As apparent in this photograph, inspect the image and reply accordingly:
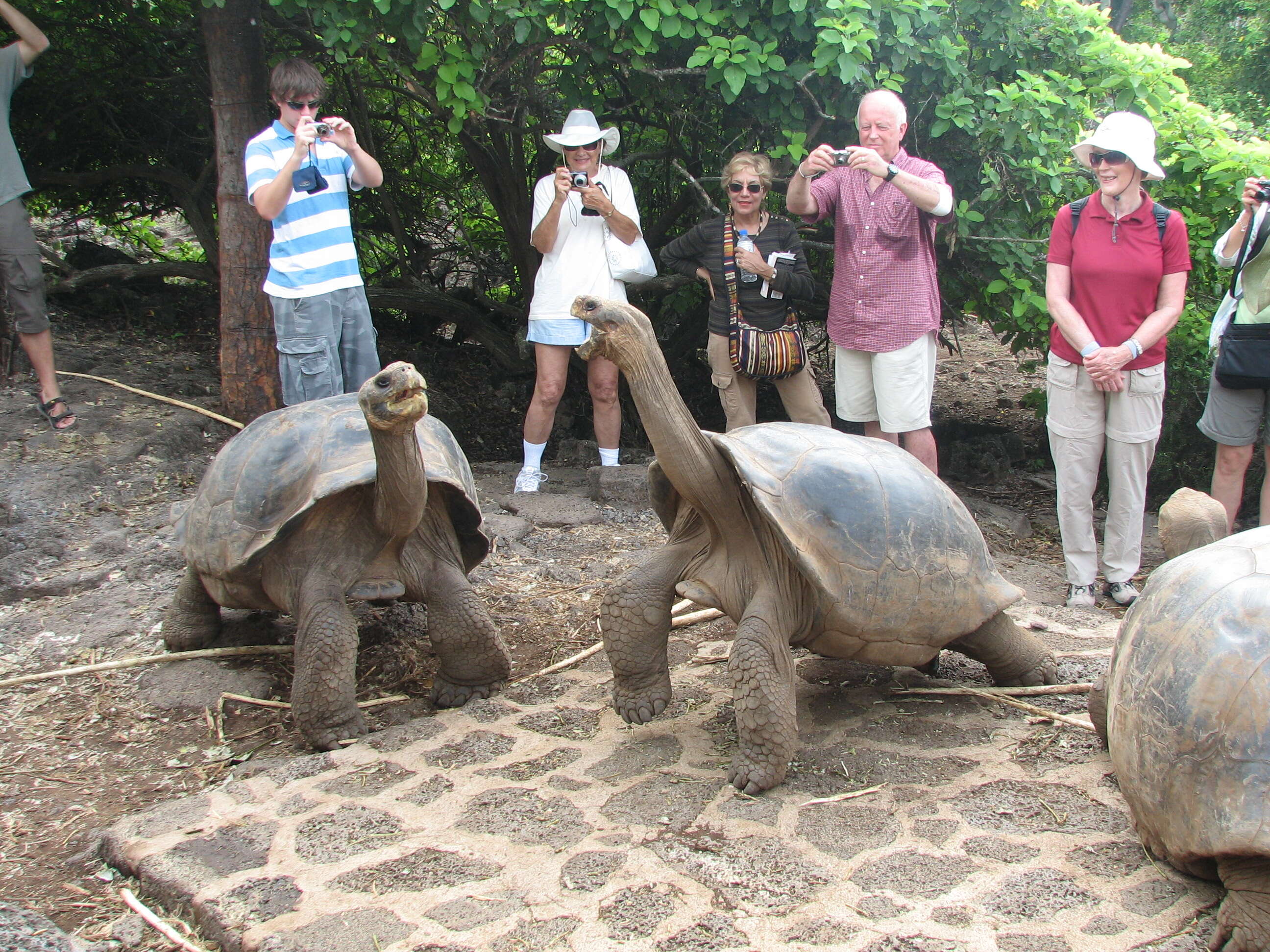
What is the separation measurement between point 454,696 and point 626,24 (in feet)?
10.5

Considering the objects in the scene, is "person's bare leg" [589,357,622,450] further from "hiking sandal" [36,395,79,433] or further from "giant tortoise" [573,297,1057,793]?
"hiking sandal" [36,395,79,433]

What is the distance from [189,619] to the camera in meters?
3.70

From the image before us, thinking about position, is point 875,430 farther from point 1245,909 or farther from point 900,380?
point 1245,909

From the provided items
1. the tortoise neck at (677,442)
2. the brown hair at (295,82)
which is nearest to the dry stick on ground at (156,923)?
the tortoise neck at (677,442)

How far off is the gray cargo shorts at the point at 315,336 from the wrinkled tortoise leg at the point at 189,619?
101 cm

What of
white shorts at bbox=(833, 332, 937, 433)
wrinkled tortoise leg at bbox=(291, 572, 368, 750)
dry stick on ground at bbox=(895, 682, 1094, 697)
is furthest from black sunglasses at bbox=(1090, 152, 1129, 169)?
wrinkled tortoise leg at bbox=(291, 572, 368, 750)

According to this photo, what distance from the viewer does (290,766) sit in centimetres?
293

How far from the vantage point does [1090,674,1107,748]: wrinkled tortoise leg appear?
2.64 metres

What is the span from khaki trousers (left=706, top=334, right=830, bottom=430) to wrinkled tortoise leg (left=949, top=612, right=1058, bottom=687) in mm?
1944

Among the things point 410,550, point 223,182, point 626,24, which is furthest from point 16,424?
point 626,24

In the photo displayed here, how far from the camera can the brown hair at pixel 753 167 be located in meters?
4.70

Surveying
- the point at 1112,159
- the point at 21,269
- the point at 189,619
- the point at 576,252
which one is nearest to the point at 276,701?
the point at 189,619

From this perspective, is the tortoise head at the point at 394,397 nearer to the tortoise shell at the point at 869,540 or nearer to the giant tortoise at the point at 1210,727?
the tortoise shell at the point at 869,540

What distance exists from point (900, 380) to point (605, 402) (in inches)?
59.1
